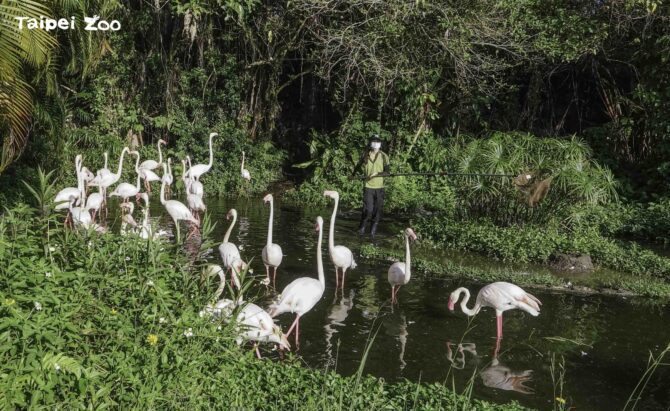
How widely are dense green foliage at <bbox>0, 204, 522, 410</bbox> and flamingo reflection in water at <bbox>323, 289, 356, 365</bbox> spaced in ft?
5.15

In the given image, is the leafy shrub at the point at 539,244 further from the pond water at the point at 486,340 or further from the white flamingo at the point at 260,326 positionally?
the white flamingo at the point at 260,326

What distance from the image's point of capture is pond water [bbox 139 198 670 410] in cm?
612

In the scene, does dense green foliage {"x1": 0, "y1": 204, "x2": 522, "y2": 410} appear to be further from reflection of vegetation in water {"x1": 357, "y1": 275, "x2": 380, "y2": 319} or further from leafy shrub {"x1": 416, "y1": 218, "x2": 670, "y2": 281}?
leafy shrub {"x1": 416, "y1": 218, "x2": 670, "y2": 281}

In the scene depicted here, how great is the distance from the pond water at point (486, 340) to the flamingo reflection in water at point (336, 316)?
0.04 ft

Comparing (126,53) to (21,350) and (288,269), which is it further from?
(21,350)

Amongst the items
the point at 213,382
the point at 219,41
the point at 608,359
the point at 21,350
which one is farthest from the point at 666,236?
the point at 219,41

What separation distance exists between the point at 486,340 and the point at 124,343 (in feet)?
14.1

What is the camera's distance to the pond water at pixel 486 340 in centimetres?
612

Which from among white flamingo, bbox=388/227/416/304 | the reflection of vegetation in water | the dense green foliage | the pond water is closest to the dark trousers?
the pond water

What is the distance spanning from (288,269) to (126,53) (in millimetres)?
12597

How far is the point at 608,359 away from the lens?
22.6 ft

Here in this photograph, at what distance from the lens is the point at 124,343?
429 cm

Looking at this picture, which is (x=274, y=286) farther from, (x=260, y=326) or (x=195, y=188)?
(x=195, y=188)

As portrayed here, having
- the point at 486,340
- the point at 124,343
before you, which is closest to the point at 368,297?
the point at 486,340
